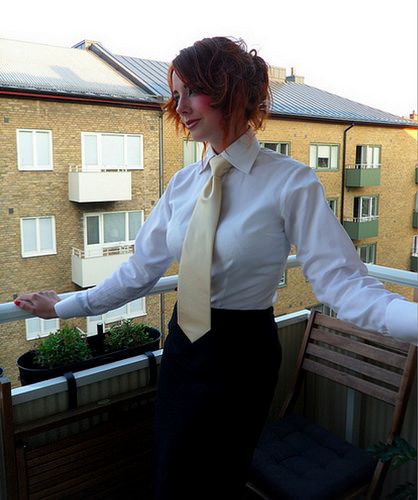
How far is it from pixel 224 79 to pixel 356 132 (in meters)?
5.28

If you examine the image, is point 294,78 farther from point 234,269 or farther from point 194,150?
point 234,269

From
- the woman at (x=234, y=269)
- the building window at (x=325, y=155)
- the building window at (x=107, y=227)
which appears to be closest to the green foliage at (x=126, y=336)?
the woman at (x=234, y=269)

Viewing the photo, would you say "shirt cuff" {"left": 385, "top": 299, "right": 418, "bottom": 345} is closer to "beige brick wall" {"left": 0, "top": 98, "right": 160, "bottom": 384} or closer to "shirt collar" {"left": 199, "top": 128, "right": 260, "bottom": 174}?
"shirt collar" {"left": 199, "top": 128, "right": 260, "bottom": 174}

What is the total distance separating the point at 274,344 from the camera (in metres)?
0.89

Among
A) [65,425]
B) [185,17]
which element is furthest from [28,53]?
[65,425]

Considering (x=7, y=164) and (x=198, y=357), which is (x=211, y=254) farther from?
(x=7, y=164)

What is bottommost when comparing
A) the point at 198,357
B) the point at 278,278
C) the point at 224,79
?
the point at 198,357

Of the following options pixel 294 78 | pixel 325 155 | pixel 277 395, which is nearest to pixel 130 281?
pixel 277 395

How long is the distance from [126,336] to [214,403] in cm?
65

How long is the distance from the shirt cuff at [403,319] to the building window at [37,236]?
10.1ft

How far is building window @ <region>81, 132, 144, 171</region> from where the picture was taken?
12.8 ft

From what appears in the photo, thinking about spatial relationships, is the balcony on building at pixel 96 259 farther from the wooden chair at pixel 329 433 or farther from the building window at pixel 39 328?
the wooden chair at pixel 329 433

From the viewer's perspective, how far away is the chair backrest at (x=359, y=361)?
133cm

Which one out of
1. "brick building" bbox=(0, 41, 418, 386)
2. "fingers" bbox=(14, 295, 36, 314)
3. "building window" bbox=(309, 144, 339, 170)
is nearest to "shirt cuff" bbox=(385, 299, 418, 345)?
"fingers" bbox=(14, 295, 36, 314)
